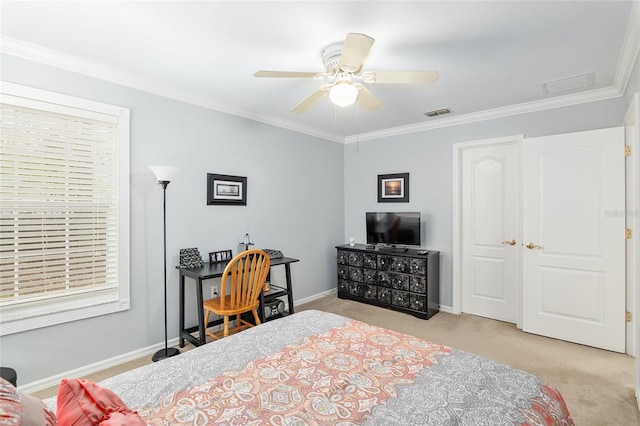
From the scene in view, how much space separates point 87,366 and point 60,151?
5.60 feet

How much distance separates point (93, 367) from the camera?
2631 millimetres

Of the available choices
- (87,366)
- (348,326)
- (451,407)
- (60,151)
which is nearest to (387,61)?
(348,326)

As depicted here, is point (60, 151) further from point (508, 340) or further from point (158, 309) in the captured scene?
point (508, 340)

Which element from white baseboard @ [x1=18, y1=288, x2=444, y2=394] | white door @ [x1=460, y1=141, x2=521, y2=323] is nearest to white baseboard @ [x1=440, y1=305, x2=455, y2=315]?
white door @ [x1=460, y1=141, x2=521, y2=323]

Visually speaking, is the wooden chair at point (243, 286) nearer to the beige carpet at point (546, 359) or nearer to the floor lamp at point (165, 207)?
the floor lamp at point (165, 207)

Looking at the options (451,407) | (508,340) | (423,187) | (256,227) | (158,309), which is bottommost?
(508,340)

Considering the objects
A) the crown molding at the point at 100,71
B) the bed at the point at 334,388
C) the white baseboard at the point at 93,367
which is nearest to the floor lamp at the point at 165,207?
the white baseboard at the point at 93,367

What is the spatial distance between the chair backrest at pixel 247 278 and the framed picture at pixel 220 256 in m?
0.48

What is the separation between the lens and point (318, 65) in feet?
8.45

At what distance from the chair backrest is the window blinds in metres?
0.97

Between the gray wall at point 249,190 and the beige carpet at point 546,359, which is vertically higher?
the gray wall at point 249,190

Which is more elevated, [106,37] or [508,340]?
[106,37]

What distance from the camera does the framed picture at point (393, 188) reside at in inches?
179

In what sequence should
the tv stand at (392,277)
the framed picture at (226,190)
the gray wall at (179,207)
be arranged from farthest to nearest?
the tv stand at (392,277)
the framed picture at (226,190)
the gray wall at (179,207)
